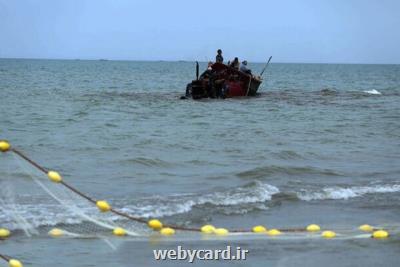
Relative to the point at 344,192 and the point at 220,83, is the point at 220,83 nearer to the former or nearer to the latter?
the point at 220,83

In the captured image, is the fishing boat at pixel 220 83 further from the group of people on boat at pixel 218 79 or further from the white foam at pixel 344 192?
the white foam at pixel 344 192

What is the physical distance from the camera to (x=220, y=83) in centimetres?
2783

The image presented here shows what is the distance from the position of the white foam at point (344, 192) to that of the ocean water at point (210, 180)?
0.03 m

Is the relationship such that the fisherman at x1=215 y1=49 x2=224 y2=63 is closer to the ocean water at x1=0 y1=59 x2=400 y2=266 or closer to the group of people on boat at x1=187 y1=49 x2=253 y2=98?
the group of people on boat at x1=187 y1=49 x2=253 y2=98

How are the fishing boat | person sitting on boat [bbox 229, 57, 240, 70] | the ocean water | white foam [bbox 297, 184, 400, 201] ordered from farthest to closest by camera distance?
person sitting on boat [bbox 229, 57, 240, 70], the fishing boat, white foam [bbox 297, 184, 400, 201], the ocean water

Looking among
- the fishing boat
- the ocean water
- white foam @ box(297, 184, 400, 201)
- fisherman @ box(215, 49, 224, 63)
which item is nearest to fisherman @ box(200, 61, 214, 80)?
the fishing boat

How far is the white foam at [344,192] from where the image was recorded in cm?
970

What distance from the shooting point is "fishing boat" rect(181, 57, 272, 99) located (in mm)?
27391

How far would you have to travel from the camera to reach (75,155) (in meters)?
13.0

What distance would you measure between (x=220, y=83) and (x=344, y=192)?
1817cm

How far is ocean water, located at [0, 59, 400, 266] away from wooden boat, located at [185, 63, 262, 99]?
5120 millimetres

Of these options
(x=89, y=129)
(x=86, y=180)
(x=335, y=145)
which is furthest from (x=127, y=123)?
(x=86, y=180)

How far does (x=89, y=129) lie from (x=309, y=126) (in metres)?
6.82

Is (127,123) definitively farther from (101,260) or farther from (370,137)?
Answer: (101,260)
